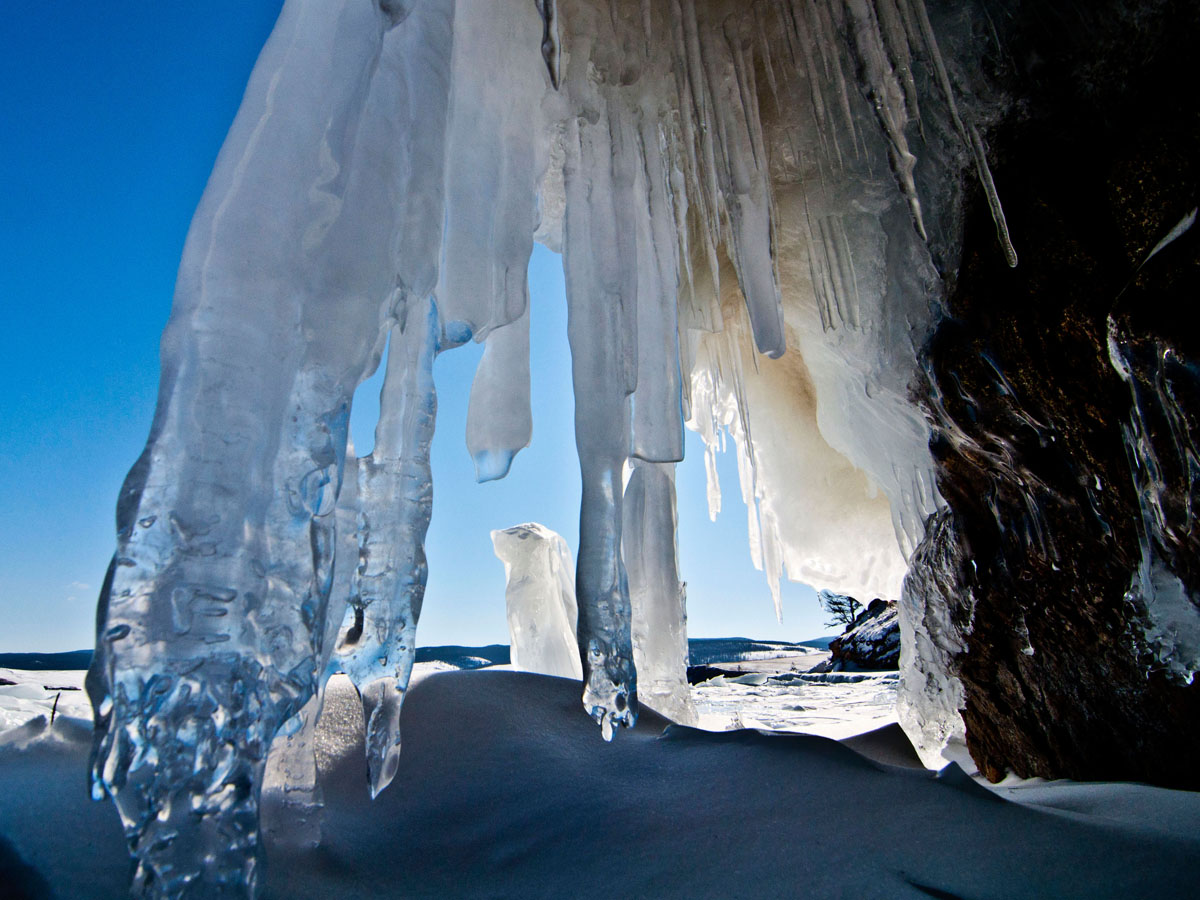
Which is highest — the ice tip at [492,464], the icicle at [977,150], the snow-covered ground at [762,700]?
the icicle at [977,150]

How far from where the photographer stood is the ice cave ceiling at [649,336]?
1230 millimetres

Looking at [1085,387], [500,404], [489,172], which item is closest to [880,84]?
[1085,387]

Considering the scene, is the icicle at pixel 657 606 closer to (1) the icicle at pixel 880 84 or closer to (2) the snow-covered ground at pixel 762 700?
(2) the snow-covered ground at pixel 762 700

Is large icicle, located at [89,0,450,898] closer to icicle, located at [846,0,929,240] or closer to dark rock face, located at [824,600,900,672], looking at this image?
icicle, located at [846,0,929,240]

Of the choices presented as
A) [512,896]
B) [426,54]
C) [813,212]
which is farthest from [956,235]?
[512,896]

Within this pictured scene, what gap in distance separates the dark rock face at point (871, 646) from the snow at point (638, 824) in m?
8.27

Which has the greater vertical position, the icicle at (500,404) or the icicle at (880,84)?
the icicle at (880,84)

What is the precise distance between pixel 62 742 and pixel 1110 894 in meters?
2.71

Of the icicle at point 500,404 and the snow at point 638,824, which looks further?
the icicle at point 500,404

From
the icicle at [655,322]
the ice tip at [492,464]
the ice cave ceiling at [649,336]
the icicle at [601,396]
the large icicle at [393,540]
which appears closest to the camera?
the ice cave ceiling at [649,336]

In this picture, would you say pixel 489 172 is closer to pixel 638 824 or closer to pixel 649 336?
pixel 649 336

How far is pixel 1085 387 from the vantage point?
237 centimetres

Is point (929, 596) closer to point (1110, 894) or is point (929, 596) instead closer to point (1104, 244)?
point (1104, 244)

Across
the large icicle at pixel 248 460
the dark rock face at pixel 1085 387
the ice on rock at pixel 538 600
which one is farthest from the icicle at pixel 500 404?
the ice on rock at pixel 538 600
